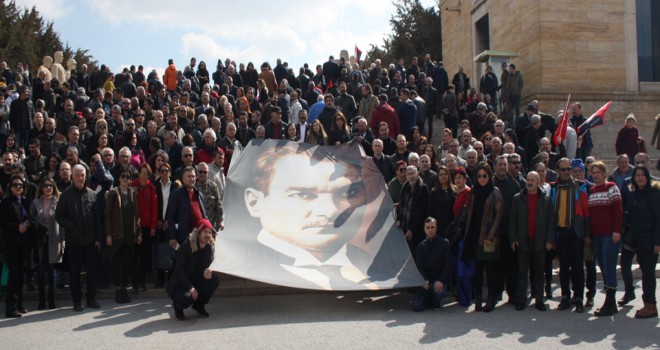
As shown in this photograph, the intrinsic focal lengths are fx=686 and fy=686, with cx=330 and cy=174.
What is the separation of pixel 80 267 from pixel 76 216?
2.33ft

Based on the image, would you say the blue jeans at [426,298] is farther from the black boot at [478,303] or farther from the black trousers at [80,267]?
the black trousers at [80,267]

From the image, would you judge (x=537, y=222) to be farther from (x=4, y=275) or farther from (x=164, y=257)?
(x=4, y=275)

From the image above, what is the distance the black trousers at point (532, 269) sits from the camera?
8977 mm

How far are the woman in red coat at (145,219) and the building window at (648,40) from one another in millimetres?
18219

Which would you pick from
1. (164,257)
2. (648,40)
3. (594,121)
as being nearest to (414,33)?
(648,40)

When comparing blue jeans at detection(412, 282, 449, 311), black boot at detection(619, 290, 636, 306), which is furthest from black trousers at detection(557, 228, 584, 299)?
blue jeans at detection(412, 282, 449, 311)

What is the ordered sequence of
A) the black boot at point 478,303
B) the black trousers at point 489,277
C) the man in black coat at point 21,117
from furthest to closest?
the man in black coat at point 21,117
the black trousers at point 489,277
the black boot at point 478,303

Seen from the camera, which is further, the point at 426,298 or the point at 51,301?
the point at 51,301

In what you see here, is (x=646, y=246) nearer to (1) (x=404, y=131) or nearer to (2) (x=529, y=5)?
(1) (x=404, y=131)

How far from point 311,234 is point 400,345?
2.86 m

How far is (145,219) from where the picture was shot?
10047 mm

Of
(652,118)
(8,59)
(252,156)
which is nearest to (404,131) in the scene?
(252,156)

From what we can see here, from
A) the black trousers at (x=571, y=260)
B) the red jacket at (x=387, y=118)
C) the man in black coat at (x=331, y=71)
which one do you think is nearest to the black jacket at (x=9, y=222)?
the black trousers at (x=571, y=260)

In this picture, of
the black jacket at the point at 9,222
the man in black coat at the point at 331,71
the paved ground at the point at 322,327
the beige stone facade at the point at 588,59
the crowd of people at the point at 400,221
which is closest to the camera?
the paved ground at the point at 322,327
